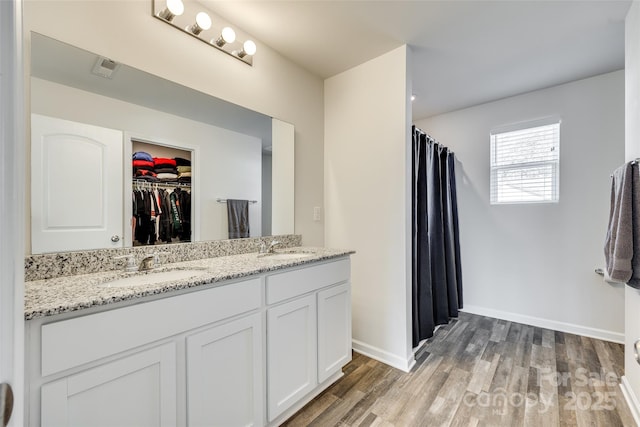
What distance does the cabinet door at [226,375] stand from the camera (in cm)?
113

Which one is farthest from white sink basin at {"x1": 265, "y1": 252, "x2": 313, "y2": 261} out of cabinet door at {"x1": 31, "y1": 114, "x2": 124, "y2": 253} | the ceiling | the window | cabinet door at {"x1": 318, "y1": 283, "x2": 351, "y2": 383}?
the window

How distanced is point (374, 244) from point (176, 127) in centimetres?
163

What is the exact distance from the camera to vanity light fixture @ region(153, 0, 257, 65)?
4.98 feet

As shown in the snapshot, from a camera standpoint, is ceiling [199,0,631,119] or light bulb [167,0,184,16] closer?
light bulb [167,0,184,16]

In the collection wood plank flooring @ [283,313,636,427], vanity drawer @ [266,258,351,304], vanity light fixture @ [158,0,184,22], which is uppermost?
vanity light fixture @ [158,0,184,22]

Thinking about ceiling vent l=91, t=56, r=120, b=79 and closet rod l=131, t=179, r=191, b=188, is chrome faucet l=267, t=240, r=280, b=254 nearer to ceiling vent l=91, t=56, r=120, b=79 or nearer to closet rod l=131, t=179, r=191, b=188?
closet rod l=131, t=179, r=191, b=188

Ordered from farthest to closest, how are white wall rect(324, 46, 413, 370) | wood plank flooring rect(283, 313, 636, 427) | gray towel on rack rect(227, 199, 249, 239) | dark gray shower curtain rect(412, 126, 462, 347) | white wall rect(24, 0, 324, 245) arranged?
dark gray shower curtain rect(412, 126, 462, 347) < white wall rect(324, 46, 413, 370) < gray towel on rack rect(227, 199, 249, 239) < wood plank flooring rect(283, 313, 636, 427) < white wall rect(24, 0, 324, 245)

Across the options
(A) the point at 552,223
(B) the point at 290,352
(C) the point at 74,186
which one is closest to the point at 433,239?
(A) the point at 552,223

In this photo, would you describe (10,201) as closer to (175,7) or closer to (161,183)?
(161,183)

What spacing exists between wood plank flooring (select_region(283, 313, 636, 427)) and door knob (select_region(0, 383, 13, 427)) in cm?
149

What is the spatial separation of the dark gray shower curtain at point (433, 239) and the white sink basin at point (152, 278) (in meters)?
1.71

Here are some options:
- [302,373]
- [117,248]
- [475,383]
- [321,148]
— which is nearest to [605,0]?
[321,148]

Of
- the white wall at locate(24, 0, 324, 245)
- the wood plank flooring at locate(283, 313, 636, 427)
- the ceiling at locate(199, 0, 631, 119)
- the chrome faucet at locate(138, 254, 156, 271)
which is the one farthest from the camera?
the ceiling at locate(199, 0, 631, 119)

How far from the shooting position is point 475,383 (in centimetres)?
189
